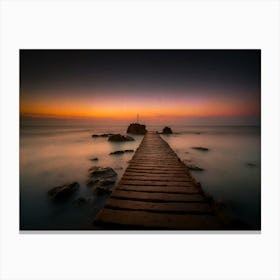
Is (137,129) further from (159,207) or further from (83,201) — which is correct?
(159,207)

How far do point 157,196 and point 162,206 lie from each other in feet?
0.70

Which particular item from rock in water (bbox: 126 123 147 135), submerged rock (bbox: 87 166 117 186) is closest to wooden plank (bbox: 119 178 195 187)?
submerged rock (bbox: 87 166 117 186)

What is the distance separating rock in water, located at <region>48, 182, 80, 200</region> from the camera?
3008 mm

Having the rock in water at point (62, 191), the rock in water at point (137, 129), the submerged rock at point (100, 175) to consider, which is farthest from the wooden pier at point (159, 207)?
the rock in water at point (137, 129)

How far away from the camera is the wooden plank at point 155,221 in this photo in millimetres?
1826

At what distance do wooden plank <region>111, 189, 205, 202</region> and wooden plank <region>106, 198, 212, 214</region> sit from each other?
0.08 metres

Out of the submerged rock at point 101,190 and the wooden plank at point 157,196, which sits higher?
the wooden plank at point 157,196

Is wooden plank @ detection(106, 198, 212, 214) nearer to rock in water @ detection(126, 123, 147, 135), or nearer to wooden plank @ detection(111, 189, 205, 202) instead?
wooden plank @ detection(111, 189, 205, 202)

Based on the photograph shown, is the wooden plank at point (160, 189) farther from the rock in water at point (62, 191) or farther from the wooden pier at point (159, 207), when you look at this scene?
the rock in water at point (62, 191)

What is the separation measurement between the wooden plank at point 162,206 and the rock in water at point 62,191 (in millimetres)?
1319
